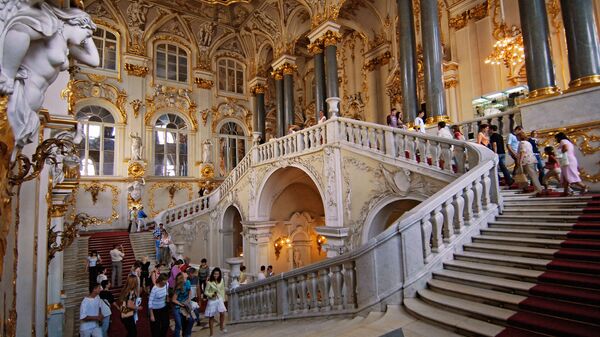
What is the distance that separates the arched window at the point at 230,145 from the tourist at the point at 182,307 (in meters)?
13.3

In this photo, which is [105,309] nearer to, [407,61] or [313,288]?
[313,288]

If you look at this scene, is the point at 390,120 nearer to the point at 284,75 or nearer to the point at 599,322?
the point at 599,322

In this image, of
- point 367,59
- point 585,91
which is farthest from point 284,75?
point 585,91

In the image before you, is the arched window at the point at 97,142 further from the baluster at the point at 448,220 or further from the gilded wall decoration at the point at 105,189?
the baluster at the point at 448,220

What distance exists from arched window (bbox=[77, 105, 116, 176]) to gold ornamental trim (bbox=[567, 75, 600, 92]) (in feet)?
56.4

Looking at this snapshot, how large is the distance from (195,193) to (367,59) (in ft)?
37.0

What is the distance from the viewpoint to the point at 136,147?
1602cm

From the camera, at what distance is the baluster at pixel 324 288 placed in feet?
15.7

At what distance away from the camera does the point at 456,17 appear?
13.0m

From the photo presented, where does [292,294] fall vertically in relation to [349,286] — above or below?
below

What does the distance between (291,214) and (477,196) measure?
926 centimetres

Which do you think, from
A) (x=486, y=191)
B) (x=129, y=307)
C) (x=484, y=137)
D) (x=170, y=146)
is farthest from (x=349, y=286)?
(x=170, y=146)

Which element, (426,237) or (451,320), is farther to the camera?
(426,237)

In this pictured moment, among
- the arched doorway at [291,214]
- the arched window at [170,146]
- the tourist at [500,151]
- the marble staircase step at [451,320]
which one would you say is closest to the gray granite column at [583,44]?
the tourist at [500,151]
